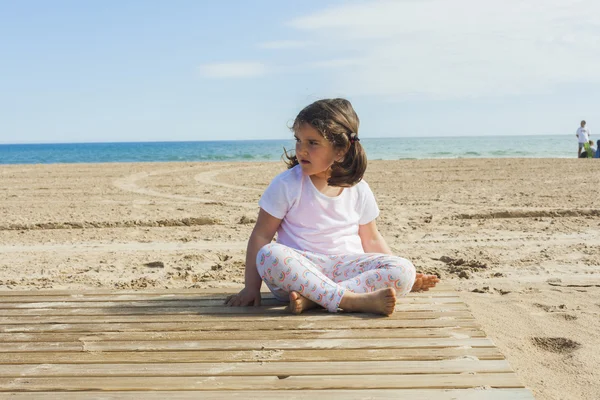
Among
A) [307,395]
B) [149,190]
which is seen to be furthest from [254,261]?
[149,190]

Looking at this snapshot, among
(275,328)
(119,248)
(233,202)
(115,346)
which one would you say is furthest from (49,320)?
(233,202)

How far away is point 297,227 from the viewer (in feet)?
10.5

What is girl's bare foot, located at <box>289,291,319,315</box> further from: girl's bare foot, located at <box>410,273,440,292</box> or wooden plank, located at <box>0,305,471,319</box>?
girl's bare foot, located at <box>410,273,440,292</box>

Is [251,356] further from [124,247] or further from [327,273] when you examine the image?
[124,247]

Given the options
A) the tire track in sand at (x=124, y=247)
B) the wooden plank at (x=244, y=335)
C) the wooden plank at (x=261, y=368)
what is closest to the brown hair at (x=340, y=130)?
the wooden plank at (x=244, y=335)

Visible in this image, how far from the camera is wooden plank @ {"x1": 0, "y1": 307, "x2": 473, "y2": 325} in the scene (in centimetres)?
277

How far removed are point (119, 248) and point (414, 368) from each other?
462cm

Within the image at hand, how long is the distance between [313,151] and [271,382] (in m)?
1.39

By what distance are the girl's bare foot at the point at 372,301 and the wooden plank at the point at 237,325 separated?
0.06 meters

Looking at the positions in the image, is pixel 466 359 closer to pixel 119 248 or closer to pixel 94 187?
pixel 119 248

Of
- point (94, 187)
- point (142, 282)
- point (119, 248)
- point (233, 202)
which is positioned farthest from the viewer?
point (94, 187)

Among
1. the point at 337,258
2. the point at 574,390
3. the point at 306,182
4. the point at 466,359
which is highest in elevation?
the point at 306,182

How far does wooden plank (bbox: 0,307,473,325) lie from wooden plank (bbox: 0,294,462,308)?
0.23 metres

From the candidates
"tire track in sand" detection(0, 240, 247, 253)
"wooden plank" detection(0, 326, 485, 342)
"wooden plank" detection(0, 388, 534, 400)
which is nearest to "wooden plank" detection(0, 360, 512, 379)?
"wooden plank" detection(0, 388, 534, 400)
